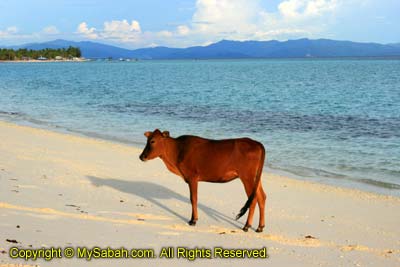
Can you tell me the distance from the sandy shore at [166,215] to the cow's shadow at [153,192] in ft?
0.07

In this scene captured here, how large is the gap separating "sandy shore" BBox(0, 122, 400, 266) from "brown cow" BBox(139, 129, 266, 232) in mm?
702

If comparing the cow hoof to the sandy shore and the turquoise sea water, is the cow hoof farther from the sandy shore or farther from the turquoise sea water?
the turquoise sea water

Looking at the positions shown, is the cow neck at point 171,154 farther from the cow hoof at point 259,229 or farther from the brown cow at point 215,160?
the cow hoof at point 259,229

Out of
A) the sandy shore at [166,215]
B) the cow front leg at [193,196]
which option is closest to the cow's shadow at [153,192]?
the sandy shore at [166,215]

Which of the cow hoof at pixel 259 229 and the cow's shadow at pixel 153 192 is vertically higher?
the cow hoof at pixel 259 229

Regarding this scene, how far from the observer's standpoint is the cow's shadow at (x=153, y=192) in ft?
31.6

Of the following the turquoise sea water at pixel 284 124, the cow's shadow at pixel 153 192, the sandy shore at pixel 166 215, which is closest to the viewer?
the sandy shore at pixel 166 215

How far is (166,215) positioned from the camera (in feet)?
30.6

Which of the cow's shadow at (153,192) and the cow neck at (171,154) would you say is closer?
the cow neck at (171,154)

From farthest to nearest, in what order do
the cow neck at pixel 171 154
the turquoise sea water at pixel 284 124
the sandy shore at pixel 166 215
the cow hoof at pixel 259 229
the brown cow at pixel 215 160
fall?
the turquoise sea water at pixel 284 124 → the cow neck at pixel 171 154 → the cow hoof at pixel 259 229 → the brown cow at pixel 215 160 → the sandy shore at pixel 166 215

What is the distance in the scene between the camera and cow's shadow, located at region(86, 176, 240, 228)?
9.64 metres

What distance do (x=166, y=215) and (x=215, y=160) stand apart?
5.28 feet

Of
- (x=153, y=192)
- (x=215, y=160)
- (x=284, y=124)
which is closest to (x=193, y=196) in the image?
(x=215, y=160)

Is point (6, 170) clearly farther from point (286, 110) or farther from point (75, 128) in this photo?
point (286, 110)
